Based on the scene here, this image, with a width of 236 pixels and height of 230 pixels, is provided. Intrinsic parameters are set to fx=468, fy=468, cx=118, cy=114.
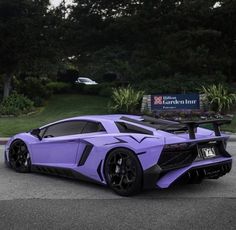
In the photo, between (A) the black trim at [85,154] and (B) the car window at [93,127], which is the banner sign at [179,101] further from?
(A) the black trim at [85,154]

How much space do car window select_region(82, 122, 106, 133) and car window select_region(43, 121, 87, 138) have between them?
3.8 inches

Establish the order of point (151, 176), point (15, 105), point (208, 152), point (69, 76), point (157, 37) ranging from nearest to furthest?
point (151, 176), point (208, 152), point (15, 105), point (157, 37), point (69, 76)

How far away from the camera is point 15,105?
77.3 feet

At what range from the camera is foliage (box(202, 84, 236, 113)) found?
66.3ft

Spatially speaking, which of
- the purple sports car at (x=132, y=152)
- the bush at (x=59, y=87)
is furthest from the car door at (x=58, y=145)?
the bush at (x=59, y=87)

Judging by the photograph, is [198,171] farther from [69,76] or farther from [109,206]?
[69,76]

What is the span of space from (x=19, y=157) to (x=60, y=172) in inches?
50.5

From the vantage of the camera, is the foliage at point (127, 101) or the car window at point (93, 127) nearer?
the car window at point (93, 127)

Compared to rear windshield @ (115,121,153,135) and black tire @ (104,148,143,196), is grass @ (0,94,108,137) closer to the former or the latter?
rear windshield @ (115,121,153,135)

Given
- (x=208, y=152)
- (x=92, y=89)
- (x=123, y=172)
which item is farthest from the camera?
(x=92, y=89)

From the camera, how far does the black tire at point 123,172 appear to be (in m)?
6.43

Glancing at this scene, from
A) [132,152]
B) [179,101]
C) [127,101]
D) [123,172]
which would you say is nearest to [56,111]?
[127,101]

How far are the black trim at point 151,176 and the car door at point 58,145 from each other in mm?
1528

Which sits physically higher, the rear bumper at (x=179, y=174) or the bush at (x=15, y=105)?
the bush at (x=15, y=105)
